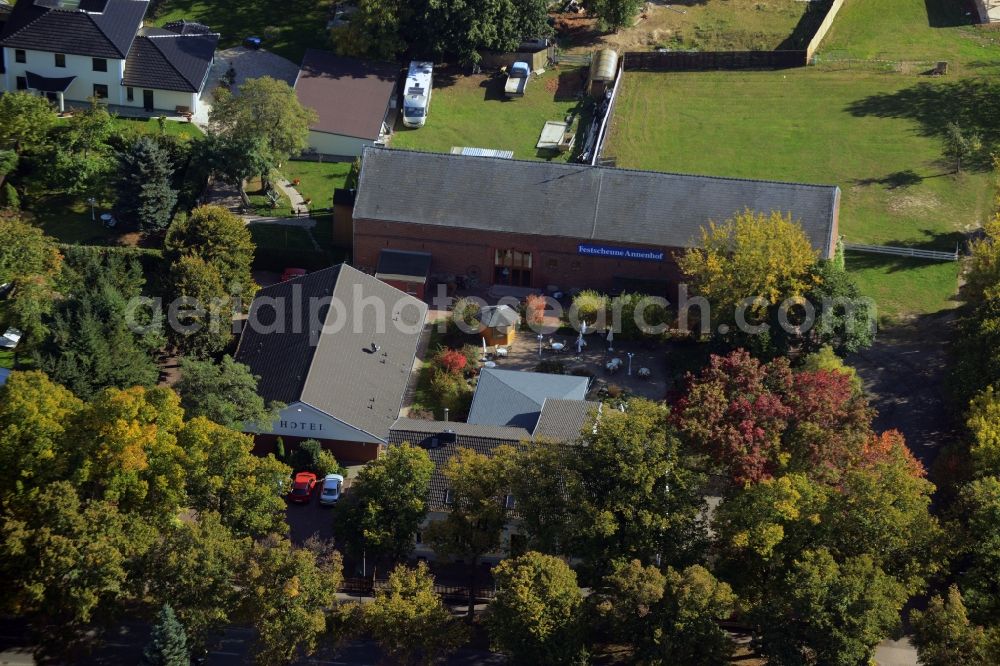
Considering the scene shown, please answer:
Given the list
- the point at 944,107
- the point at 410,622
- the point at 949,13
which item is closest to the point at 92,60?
the point at 410,622

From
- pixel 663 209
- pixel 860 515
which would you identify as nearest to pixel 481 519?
pixel 860 515

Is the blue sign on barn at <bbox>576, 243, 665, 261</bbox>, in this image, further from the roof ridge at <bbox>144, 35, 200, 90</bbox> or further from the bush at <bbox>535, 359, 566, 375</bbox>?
the roof ridge at <bbox>144, 35, 200, 90</bbox>

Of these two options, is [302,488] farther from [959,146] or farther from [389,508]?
[959,146]

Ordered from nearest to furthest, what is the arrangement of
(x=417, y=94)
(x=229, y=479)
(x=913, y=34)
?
(x=229, y=479)
(x=417, y=94)
(x=913, y=34)

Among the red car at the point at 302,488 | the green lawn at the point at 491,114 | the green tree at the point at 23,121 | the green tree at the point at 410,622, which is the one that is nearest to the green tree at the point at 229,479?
the red car at the point at 302,488

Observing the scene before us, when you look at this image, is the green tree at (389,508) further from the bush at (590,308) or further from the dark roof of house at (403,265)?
the dark roof of house at (403,265)

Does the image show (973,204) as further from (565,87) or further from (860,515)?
(860,515)
